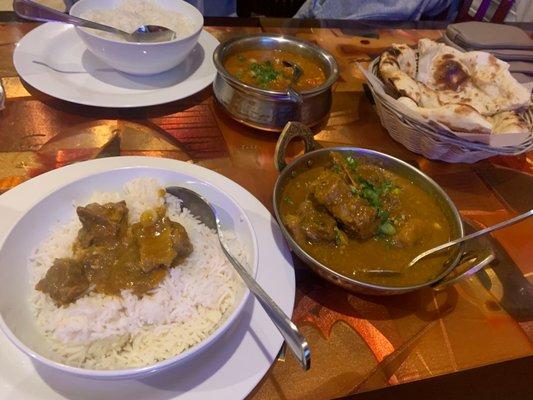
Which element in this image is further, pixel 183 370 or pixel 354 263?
pixel 354 263

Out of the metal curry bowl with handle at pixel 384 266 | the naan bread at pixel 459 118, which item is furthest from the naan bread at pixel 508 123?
the metal curry bowl with handle at pixel 384 266

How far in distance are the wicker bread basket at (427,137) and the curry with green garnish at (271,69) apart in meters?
0.32

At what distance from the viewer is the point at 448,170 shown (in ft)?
7.29

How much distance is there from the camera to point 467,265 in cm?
155

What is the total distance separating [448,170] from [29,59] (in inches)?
85.7

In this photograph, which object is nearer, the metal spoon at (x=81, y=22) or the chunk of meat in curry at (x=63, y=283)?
the chunk of meat in curry at (x=63, y=283)

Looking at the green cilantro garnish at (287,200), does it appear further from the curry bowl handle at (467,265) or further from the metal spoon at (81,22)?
the metal spoon at (81,22)

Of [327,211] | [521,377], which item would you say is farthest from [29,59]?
[521,377]

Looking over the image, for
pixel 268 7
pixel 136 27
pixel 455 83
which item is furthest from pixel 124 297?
pixel 268 7

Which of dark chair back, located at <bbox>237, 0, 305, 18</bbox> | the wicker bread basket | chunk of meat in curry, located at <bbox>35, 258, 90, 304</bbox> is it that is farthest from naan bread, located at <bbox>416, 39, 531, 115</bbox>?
dark chair back, located at <bbox>237, 0, 305, 18</bbox>

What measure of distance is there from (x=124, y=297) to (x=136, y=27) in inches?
68.6

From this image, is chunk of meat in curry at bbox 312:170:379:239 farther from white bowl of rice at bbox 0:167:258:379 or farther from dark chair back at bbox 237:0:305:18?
dark chair back at bbox 237:0:305:18

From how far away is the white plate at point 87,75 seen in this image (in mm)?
2168

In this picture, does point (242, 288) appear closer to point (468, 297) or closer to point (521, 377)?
point (468, 297)
